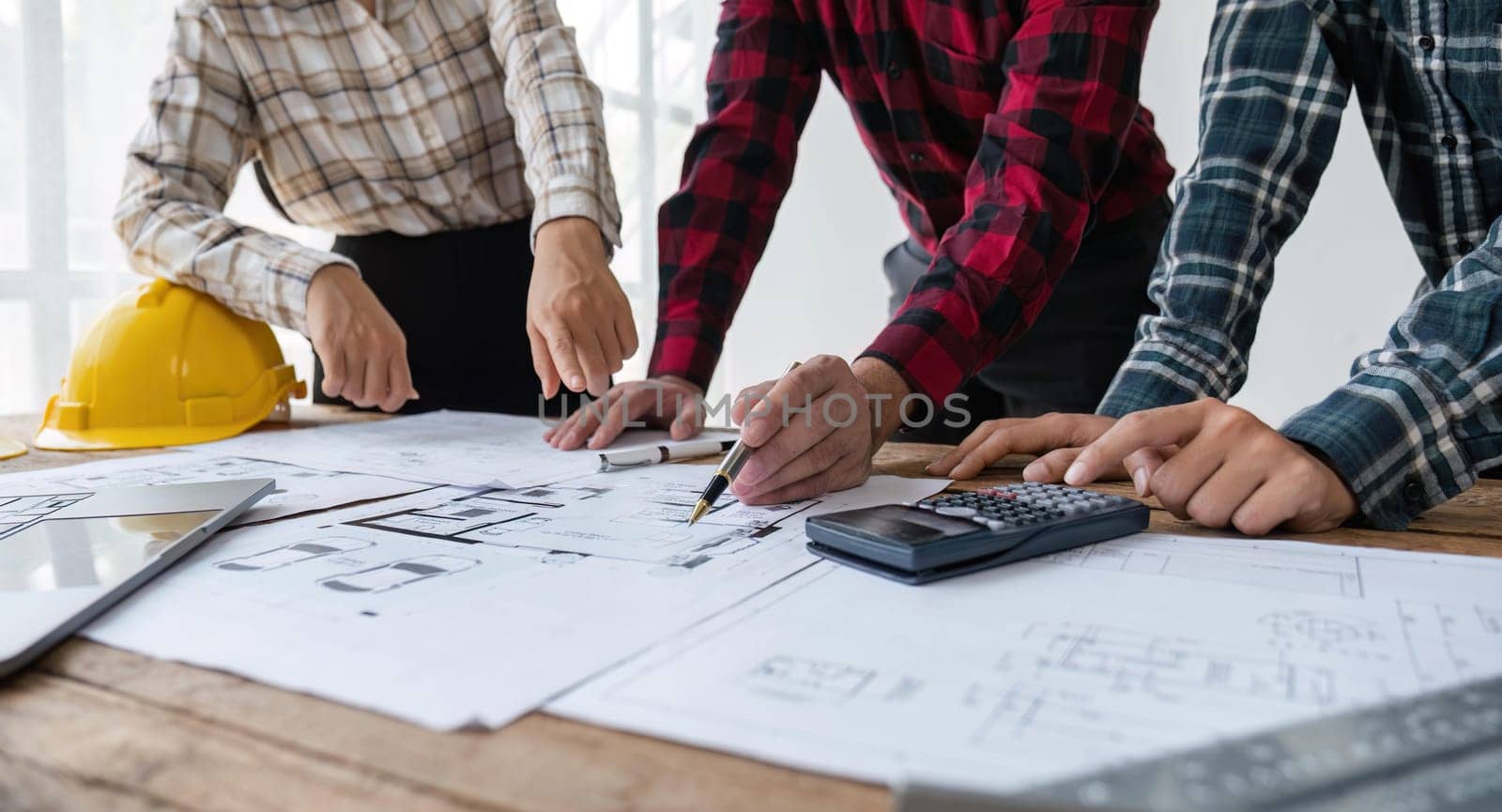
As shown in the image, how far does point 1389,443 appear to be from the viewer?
0.64m

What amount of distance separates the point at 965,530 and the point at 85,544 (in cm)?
51

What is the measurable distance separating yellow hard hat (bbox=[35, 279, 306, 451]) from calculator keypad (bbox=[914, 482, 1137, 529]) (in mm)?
943

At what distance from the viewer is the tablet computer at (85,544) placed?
16.1 inches

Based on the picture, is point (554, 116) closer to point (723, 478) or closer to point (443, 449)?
point (443, 449)

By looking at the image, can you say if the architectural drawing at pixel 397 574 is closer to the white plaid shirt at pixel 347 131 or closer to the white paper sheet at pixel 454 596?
the white paper sheet at pixel 454 596

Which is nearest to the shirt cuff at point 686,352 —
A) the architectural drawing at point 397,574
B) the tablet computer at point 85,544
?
the tablet computer at point 85,544

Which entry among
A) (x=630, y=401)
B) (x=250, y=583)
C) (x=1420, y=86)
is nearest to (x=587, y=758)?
(x=250, y=583)

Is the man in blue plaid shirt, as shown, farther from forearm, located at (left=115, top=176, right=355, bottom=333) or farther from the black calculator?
forearm, located at (left=115, top=176, right=355, bottom=333)

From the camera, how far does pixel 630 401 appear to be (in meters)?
1.12

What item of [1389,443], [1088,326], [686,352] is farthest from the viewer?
[1088,326]

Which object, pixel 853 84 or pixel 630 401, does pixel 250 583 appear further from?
pixel 853 84

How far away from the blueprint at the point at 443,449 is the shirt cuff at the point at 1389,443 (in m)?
0.60

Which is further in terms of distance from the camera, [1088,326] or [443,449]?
[1088,326]

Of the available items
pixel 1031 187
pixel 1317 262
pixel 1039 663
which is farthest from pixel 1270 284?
pixel 1317 262
